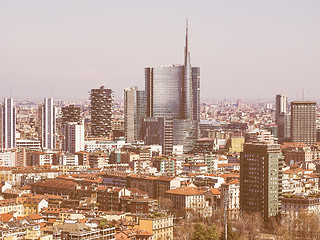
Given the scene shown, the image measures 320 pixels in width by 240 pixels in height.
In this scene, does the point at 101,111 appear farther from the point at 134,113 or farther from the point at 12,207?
the point at 12,207

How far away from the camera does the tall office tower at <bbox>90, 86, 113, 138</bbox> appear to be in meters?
100

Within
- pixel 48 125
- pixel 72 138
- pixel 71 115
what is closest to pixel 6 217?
pixel 72 138

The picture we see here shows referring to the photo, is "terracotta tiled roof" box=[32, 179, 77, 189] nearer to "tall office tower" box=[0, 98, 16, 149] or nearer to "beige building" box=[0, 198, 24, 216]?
"beige building" box=[0, 198, 24, 216]

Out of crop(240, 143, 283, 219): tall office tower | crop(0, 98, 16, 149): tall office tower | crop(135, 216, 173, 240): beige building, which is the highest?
crop(0, 98, 16, 149): tall office tower

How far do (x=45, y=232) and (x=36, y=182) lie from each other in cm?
2220

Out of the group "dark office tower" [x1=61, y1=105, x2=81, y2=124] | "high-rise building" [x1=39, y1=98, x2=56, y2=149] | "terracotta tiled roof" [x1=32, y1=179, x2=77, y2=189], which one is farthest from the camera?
"dark office tower" [x1=61, y1=105, x2=81, y2=124]

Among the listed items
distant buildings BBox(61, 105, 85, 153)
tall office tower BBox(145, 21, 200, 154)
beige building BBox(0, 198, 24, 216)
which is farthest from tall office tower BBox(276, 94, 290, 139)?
beige building BBox(0, 198, 24, 216)

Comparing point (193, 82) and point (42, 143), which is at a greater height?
point (193, 82)

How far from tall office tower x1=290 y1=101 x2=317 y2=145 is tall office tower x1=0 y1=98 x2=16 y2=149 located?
27788 millimetres

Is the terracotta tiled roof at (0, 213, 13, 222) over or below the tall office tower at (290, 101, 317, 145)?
below

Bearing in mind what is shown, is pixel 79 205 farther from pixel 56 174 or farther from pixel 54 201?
pixel 56 174

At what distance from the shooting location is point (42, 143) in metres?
92.9

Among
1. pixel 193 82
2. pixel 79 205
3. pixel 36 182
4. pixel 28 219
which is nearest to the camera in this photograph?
pixel 28 219

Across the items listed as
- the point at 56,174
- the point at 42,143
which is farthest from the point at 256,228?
the point at 42,143
